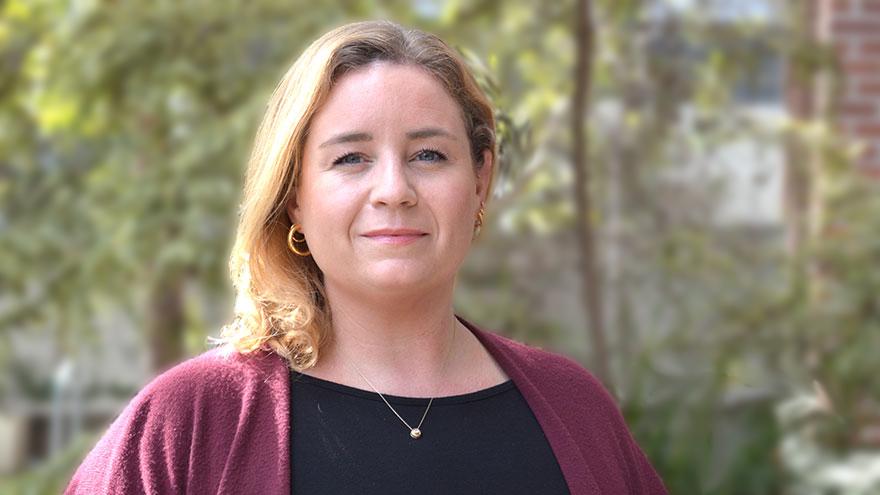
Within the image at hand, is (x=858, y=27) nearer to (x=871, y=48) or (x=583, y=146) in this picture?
(x=871, y=48)

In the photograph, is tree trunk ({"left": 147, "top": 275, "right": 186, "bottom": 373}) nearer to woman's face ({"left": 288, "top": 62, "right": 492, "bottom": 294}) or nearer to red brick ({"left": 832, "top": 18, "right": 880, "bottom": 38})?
red brick ({"left": 832, "top": 18, "right": 880, "bottom": 38})

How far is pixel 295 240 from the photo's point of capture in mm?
1992

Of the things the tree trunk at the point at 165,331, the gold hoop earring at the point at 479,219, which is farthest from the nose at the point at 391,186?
the tree trunk at the point at 165,331

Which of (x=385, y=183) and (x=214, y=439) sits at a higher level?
(x=385, y=183)

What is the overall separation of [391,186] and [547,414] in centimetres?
46

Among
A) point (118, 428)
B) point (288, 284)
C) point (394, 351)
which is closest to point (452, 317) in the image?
point (394, 351)

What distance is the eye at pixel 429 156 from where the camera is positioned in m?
→ 1.85

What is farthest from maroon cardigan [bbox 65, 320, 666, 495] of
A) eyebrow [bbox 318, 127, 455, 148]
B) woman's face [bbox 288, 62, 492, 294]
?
eyebrow [bbox 318, 127, 455, 148]

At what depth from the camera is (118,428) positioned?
5.85 feet

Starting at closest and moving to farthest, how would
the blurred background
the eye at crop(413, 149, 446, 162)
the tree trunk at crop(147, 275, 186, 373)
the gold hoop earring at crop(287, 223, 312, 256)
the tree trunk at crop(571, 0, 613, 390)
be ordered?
the eye at crop(413, 149, 446, 162) → the gold hoop earring at crop(287, 223, 312, 256) → the tree trunk at crop(571, 0, 613, 390) → the blurred background → the tree trunk at crop(147, 275, 186, 373)

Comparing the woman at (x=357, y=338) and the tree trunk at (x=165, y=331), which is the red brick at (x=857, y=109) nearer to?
the tree trunk at (x=165, y=331)

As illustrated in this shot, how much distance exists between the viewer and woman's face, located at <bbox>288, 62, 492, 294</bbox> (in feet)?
5.94

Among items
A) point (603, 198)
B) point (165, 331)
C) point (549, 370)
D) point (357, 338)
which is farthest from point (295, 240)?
point (603, 198)

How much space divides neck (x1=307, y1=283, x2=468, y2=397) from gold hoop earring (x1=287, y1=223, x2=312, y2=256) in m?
0.08
